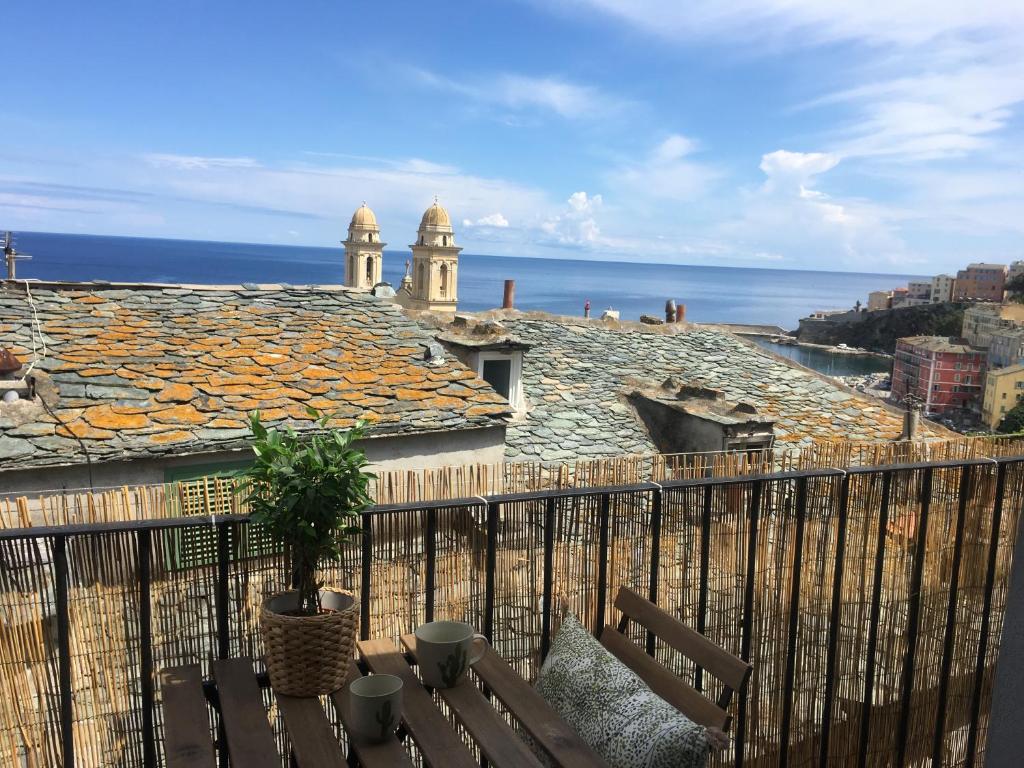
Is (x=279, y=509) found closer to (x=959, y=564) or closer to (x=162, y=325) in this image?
(x=959, y=564)

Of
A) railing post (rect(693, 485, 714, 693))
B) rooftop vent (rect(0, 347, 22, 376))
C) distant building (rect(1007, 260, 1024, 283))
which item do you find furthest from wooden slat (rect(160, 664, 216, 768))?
distant building (rect(1007, 260, 1024, 283))

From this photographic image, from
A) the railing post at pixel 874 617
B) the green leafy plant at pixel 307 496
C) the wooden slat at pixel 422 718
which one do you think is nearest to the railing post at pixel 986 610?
the railing post at pixel 874 617

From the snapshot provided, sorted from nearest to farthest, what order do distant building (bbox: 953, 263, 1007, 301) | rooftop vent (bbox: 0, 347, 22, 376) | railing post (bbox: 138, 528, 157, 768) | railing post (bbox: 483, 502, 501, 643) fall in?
railing post (bbox: 138, 528, 157, 768), railing post (bbox: 483, 502, 501, 643), rooftop vent (bbox: 0, 347, 22, 376), distant building (bbox: 953, 263, 1007, 301)

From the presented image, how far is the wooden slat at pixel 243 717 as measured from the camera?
1909 millimetres

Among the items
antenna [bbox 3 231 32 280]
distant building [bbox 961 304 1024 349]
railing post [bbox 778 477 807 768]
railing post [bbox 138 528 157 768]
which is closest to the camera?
railing post [bbox 138 528 157 768]

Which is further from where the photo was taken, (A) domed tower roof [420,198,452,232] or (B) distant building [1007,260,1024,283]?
(B) distant building [1007,260,1024,283]

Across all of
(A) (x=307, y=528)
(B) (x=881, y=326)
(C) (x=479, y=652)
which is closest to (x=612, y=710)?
(C) (x=479, y=652)

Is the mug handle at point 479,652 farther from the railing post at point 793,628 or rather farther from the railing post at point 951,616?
the railing post at point 951,616

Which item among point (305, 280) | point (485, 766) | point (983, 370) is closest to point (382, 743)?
point (485, 766)

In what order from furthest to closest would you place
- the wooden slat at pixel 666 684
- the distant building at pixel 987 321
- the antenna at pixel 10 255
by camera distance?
the distant building at pixel 987 321
the antenna at pixel 10 255
the wooden slat at pixel 666 684

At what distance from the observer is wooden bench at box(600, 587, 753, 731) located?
2160 mm

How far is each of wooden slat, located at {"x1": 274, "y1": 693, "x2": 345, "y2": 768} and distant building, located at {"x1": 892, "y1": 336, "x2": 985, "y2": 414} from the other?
229 feet

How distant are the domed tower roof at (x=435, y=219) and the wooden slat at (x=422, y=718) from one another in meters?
40.2

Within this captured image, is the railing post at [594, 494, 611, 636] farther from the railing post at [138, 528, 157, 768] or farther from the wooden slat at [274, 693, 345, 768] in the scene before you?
the railing post at [138, 528, 157, 768]
